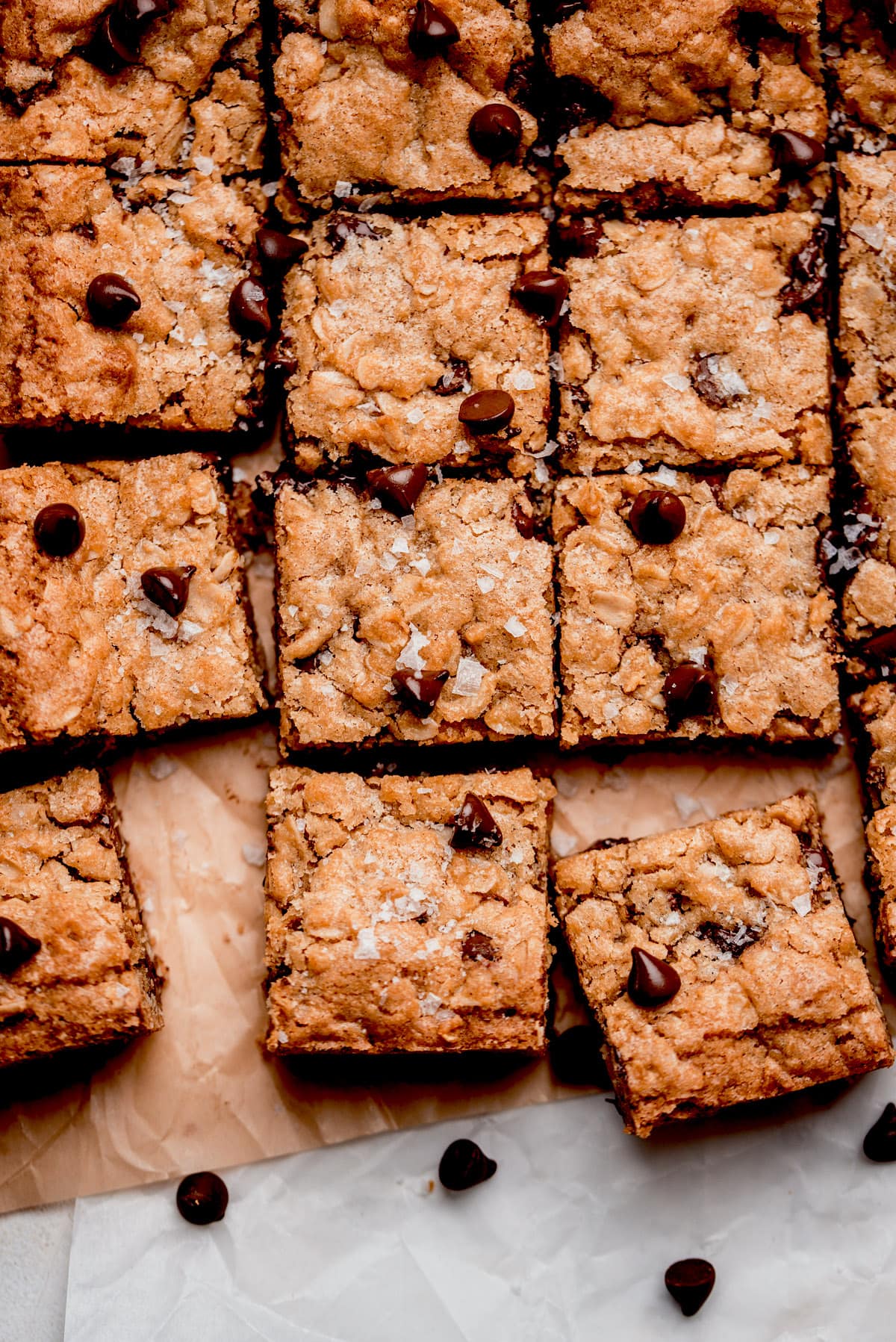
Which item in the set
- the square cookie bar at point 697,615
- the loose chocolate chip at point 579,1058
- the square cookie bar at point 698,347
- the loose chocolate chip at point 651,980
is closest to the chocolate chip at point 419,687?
the square cookie bar at point 697,615

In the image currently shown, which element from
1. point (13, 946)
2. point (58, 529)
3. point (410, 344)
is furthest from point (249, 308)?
point (13, 946)

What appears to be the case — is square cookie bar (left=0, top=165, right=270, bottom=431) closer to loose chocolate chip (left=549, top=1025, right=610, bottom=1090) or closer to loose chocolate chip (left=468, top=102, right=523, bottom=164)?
loose chocolate chip (left=468, top=102, right=523, bottom=164)

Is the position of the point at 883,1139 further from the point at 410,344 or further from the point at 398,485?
the point at 410,344

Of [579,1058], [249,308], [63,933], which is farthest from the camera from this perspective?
[579,1058]

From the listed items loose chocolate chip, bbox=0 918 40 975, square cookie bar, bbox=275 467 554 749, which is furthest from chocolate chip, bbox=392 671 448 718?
loose chocolate chip, bbox=0 918 40 975

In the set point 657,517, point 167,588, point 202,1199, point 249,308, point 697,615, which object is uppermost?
point 249,308

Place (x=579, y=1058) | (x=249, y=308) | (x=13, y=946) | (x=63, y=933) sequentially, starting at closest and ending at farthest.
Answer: (x=13, y=946) → (x=63, y=933) → (x=249, y=308) → (x=579, y=1058)
